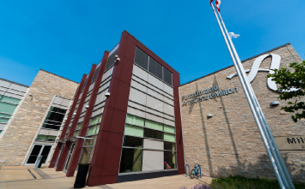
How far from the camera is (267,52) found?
1122 centimetres

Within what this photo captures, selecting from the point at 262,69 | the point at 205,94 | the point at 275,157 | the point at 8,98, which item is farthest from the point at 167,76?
the point at 8,98

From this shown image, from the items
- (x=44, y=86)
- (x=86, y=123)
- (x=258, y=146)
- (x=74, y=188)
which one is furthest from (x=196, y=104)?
(x=44, y=86)

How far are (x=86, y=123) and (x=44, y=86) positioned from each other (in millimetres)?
14206

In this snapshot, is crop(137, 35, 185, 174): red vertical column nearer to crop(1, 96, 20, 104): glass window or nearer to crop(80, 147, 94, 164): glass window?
crop(80, 147, 94, 164): glass window

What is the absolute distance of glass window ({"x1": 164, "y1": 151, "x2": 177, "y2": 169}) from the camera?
444 inches

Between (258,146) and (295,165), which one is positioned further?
(258,146)

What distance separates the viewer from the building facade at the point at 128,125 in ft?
26.9

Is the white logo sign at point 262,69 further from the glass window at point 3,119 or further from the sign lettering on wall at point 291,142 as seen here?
the glass window at point 3,119

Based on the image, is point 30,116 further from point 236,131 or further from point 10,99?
point 236,131

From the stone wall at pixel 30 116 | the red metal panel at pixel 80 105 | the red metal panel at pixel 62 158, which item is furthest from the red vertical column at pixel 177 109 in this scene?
the stone wall at pixel 30 116

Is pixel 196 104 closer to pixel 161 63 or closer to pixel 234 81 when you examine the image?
pixel 234 81

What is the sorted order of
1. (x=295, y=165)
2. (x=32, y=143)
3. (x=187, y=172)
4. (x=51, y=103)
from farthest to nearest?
(x=51, y=103), (x=32, y=143), (x=187, y=172), (x=295, y=165)

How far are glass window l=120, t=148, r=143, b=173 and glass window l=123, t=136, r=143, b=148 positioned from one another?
343 millimetres

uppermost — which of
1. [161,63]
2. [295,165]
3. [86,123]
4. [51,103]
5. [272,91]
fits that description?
[161,63]
